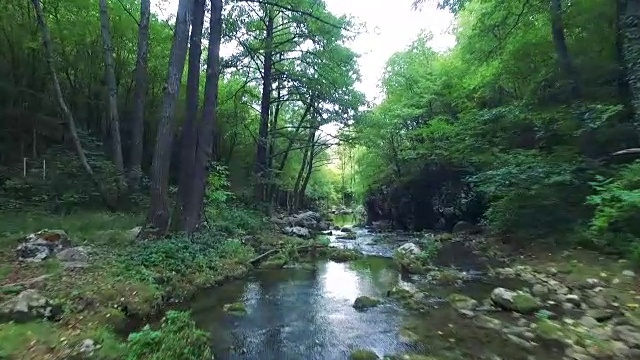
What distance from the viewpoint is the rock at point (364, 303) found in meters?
6.72

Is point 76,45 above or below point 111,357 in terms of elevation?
above

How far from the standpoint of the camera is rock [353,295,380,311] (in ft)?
22.1

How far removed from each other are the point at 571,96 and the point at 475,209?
7.09m

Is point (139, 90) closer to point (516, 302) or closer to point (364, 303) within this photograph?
point (364, 303)

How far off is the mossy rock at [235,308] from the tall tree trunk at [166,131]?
10.7 feet

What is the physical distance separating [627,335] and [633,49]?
6.00m

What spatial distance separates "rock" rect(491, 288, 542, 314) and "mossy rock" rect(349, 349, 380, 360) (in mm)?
2610

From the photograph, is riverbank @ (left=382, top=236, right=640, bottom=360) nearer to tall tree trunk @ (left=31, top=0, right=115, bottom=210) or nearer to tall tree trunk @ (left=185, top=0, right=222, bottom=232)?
tall tree trunk @ (left=185, top=0, right=222, bottom=232)

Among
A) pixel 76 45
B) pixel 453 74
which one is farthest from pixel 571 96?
pixel 76 45

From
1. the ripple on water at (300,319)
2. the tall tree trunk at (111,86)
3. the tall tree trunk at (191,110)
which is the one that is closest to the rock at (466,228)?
the ripple on water at (300,319)

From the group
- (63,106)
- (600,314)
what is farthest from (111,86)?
(600,314)

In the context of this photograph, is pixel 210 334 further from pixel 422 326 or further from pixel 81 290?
pixel 422 326

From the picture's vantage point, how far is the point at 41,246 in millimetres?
6961

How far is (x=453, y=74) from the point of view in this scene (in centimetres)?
1772
